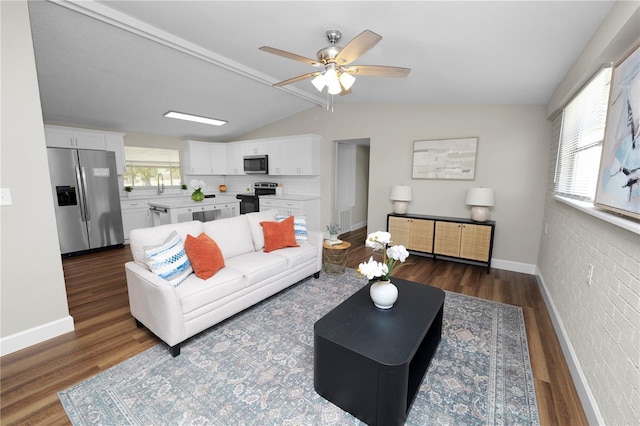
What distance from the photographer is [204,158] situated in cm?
664

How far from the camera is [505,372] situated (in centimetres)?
193

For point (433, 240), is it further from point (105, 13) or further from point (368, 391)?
point (105, 13)

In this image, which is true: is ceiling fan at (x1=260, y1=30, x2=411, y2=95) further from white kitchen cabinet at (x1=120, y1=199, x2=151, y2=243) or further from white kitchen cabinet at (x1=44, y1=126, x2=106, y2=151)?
white kitchen cabinet at (x1=120, y1=199, x2=151, y2=243)

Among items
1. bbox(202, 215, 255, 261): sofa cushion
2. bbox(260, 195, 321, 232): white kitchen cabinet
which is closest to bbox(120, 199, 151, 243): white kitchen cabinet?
bbox(260, 195, 321, 232): white kitchen cabinet

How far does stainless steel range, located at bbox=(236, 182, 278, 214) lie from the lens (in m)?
6.17

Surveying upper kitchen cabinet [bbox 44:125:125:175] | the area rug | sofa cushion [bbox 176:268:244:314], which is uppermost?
upper kitchen cabinet [bbox 44:125:125:175]

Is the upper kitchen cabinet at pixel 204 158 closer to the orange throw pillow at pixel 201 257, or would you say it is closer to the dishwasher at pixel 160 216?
the dishwasher at pixel 160 216

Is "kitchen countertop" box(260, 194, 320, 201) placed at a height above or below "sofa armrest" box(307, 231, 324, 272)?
above

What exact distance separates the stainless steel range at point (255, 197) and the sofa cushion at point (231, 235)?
289 centimetres

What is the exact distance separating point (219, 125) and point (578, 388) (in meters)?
6.57

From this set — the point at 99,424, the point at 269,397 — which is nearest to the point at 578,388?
the point at 269,397

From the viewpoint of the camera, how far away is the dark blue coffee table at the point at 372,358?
4.73ft

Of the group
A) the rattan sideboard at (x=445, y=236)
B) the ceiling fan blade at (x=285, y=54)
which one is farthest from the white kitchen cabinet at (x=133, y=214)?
the rattan sideboard at (x=445, y=236)

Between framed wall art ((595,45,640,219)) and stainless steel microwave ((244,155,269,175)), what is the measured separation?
5.44m
